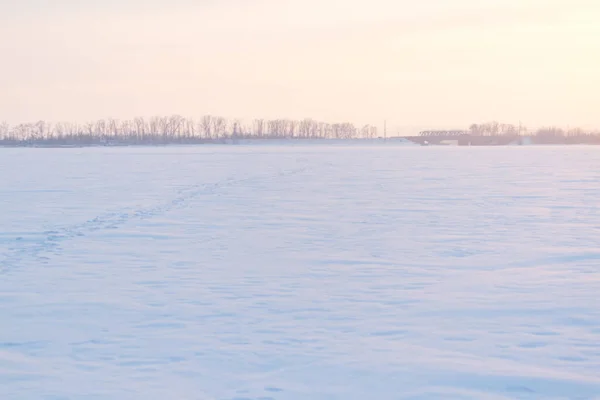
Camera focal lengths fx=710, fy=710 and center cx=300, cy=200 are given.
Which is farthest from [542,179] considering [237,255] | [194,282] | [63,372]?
[63,372]

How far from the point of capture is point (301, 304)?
6281mm

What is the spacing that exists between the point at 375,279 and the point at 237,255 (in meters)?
2.18

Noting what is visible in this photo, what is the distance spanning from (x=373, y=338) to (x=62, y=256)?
Result: 5033mm

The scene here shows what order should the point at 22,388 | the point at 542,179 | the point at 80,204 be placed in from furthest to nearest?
the point at 542,179, the point at 80,204, the point at 22,388

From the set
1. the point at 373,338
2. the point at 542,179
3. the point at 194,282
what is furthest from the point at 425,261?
the point at 542,179

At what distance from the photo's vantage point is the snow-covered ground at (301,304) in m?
4.32

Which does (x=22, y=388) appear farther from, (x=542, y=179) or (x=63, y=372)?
(x=542, y=179)

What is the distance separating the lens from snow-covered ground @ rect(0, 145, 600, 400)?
4320mm

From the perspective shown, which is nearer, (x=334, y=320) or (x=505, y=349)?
(x=505, y=349)

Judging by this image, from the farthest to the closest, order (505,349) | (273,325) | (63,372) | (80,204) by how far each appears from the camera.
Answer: (80,204) → (273,325) → (505,349) → (63,372)

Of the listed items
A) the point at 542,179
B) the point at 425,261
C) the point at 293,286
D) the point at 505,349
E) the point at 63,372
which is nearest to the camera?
the point at 63,372

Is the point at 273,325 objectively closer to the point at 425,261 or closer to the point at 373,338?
the point at 373,338

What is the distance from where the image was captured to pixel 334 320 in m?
5.70

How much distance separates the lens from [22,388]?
417cm
